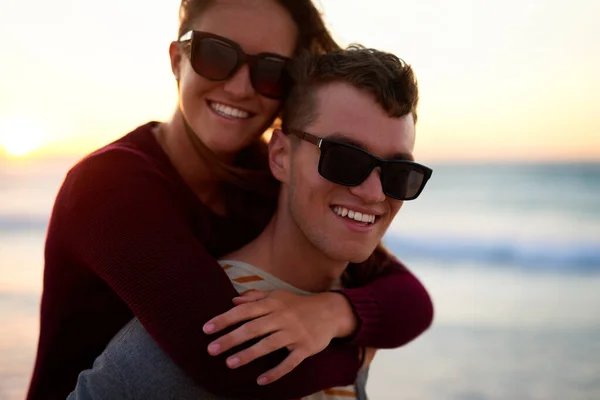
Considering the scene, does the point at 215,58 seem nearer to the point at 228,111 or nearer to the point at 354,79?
the point at 228,111

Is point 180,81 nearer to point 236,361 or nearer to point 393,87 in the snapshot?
point 393,87

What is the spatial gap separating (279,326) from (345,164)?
55 cm

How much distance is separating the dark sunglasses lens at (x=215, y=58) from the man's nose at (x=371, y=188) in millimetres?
738

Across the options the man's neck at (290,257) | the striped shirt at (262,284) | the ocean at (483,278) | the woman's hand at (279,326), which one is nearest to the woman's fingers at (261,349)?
the woman's hand at (279,326)

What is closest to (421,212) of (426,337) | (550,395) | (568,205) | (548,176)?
(568,205)

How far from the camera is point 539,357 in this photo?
6.36 meters

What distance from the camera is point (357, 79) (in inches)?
89.6

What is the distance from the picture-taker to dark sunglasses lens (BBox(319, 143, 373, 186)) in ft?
7.00

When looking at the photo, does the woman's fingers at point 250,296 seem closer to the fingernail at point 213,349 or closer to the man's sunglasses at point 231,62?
the fingernail at point 213,349

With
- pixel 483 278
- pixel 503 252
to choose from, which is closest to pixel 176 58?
pixel 483 278

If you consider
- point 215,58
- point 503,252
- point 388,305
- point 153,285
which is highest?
point 215,58

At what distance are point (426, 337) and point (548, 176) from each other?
34.2 feet

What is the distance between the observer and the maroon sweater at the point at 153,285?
1.91m

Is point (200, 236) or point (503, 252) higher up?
point (200, 236)
